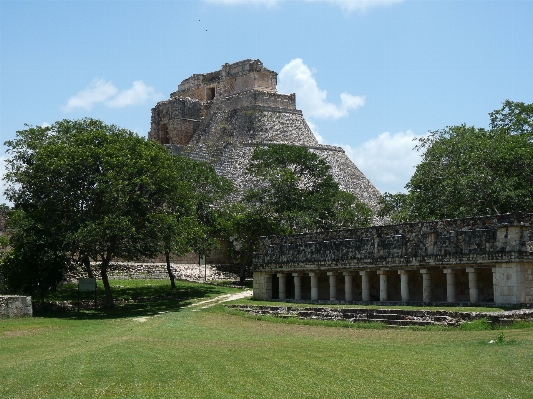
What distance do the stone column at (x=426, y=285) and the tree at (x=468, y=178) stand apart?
380 inches

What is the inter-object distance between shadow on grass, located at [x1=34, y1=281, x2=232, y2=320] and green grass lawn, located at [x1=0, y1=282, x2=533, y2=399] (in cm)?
751

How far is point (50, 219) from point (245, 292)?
10.8 metres

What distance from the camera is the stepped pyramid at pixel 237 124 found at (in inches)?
2397

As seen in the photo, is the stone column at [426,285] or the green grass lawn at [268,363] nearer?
the green grass lawn at [268,363]

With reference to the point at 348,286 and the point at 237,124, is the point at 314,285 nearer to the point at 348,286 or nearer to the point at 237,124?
the point at 348,286

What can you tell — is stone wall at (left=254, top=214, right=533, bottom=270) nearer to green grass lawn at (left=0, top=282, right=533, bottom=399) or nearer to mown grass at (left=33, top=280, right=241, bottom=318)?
mown grass at (left=33, top=280, right=241, bottom=318)

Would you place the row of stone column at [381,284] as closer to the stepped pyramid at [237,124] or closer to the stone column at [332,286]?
the stone column at [332,286]

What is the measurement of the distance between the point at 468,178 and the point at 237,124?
3469cm

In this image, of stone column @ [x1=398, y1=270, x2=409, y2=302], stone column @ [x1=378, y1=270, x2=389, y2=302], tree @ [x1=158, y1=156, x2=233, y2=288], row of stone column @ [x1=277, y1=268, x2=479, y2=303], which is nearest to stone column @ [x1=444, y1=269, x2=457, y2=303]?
row of stone column @ [x1=277, y1=268, x2=479, y2=303]

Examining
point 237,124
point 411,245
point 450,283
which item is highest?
point 237,124

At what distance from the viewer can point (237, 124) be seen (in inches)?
2621

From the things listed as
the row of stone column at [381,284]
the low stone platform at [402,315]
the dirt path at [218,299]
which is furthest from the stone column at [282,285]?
the low stone platform at [402,315]

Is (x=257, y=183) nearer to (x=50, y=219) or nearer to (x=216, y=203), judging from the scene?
(x=216, y=203)

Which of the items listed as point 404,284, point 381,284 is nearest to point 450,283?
point 404,284
